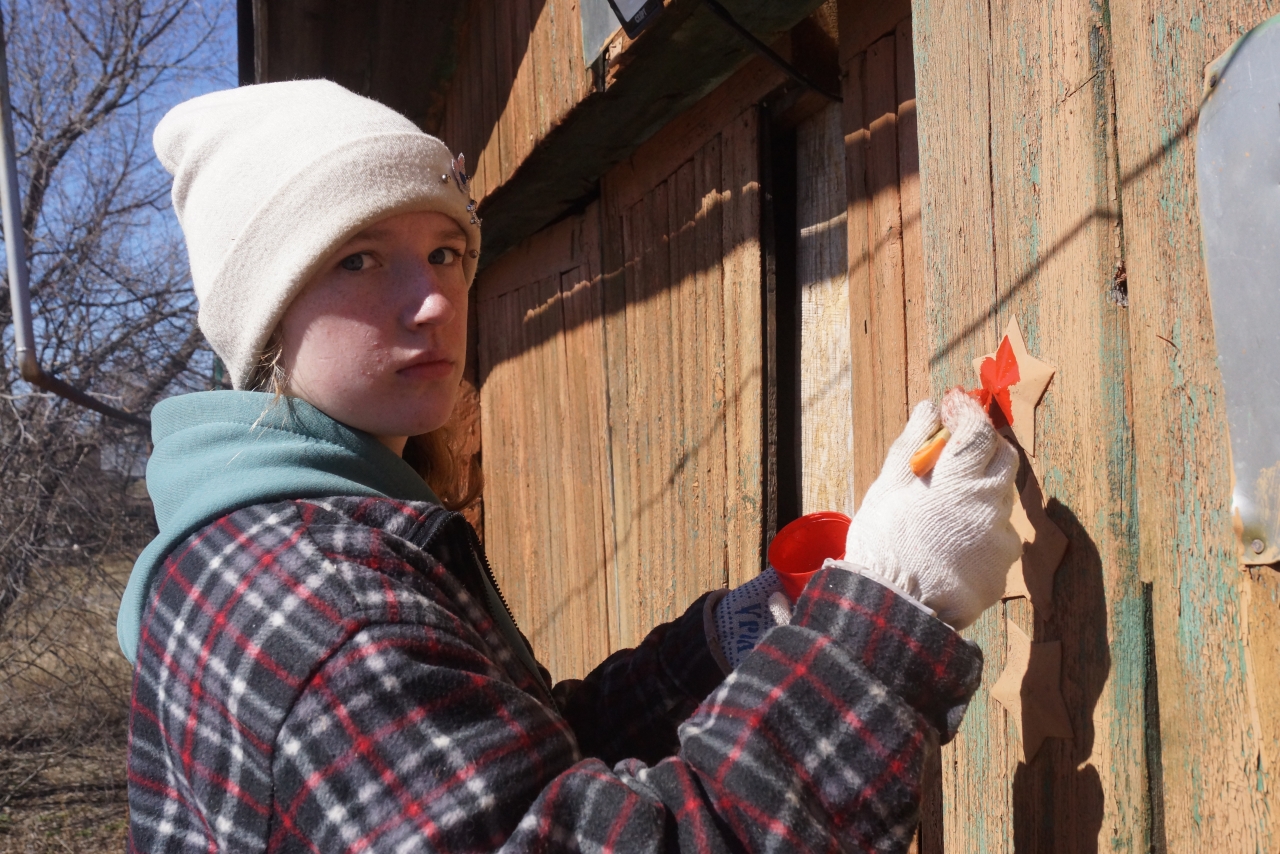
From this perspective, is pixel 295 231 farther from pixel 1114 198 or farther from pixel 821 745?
pixel 1114 198

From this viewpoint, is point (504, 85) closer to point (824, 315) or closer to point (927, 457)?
point (824, 315)

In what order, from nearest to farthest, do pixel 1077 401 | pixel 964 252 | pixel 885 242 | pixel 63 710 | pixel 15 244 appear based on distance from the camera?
pixel 1077 401 < pixel 964 252 < pixel 885 242 < pixel 15 244 < pixel 63 710

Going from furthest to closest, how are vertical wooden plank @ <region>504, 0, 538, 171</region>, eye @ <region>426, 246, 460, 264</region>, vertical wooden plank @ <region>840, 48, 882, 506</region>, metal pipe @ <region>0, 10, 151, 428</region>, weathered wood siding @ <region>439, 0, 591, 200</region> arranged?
metal pipe @ <region>0, 10, 151, 428</region>
vertical wooden plank @ <region>504, 0, 538, 171</region>
weathered wood siding @ <region>439, 0, 591, 200</region>
vertical wooden plank @ <region>840, 48, 882, 506</region>
eye @ <region>426, 246, 460, 264</region>

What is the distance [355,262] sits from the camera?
1.34 metres

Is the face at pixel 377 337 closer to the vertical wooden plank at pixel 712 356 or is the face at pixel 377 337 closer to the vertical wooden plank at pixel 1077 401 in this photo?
the vertical wooden plank at pixel 1077 401

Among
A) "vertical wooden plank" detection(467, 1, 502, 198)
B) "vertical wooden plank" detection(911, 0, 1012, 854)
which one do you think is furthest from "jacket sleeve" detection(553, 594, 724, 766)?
"vertical wooden plank" detection(467, 1, 502, 198)

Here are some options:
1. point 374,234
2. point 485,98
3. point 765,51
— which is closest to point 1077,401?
point 374,234

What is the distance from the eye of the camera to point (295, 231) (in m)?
1.31

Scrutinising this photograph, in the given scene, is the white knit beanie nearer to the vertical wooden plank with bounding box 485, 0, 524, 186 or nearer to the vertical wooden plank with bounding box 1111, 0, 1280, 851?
the vertical wooden plank with bounding box 1111, 0, 1280, 851

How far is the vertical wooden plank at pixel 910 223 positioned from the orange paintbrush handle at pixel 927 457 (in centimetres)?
57

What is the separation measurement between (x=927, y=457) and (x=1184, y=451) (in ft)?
0.92

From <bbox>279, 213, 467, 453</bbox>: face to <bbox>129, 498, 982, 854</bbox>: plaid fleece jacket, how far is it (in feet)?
0.57

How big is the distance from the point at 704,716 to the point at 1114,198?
30.9 inches

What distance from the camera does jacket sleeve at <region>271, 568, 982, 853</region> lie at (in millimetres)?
954
